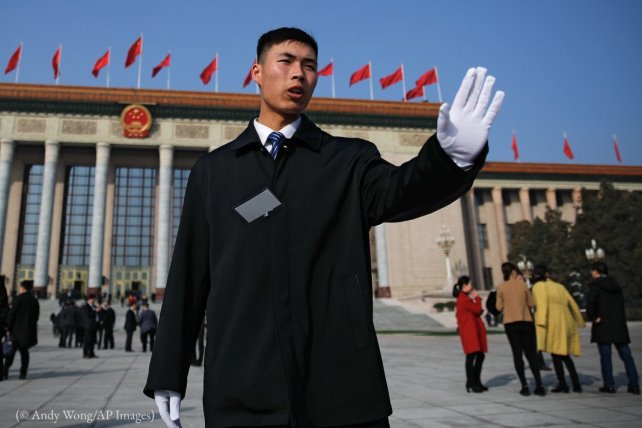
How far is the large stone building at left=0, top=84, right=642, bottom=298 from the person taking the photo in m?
34.2

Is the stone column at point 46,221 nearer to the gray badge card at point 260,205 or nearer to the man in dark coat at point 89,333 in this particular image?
the man in dark coat at point 89,333

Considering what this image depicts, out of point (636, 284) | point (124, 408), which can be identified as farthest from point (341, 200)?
point (636, 284)

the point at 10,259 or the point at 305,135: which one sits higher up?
the point at 10,259

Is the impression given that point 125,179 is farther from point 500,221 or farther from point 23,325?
point 500,221

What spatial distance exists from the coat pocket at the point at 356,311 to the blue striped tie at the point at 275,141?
51 cm

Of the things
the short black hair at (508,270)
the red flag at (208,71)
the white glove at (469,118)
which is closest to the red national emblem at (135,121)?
the red flag at (208,71)

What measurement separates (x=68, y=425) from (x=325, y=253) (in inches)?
179

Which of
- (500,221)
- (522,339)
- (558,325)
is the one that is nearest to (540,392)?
(522,339)

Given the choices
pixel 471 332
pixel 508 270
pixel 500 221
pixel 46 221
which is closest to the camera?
pixel 471 332

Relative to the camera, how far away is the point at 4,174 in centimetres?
3325

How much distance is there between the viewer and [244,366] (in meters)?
1.41

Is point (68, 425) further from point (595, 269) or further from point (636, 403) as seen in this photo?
point (595, 269)

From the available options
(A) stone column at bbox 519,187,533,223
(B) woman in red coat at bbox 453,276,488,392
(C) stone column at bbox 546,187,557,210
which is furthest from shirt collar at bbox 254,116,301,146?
(C) stone column at bbox 546,187,557,210

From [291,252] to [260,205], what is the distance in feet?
0.61
